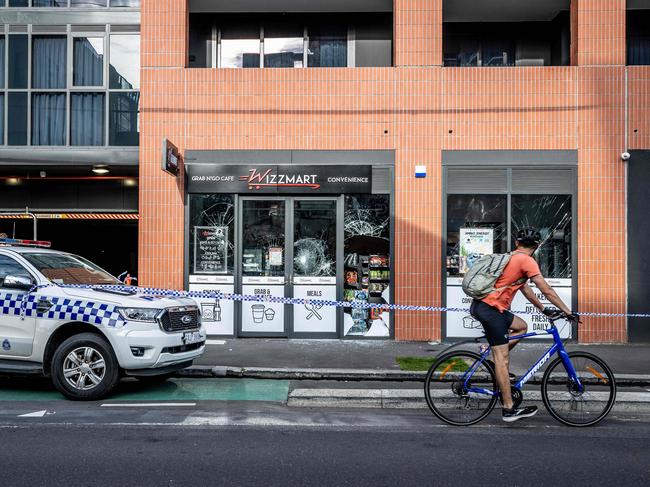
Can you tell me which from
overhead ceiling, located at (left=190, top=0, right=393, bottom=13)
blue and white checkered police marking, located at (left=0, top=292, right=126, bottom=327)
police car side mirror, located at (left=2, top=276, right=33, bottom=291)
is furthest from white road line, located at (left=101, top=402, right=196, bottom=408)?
overhead ceiling, located at (left=190, top=0, right=393, bottom=13)

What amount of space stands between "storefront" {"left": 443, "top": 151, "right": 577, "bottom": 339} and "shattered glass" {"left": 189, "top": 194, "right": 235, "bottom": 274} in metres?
4.02

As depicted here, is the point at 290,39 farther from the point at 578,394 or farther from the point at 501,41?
the point at 578,394

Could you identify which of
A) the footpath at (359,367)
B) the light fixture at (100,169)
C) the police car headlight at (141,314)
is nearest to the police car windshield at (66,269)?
the police car headlight at (141,314)

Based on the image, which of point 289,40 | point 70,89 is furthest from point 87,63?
point 289,40

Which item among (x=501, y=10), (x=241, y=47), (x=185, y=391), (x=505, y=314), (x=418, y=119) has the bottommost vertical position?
(x=185, y=391)

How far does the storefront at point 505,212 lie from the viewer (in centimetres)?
1141

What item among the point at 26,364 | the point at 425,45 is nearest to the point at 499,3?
the point at 425,45

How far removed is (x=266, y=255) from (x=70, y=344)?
508cm

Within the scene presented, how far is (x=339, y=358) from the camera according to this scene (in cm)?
962

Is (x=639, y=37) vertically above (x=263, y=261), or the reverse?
(x=639, y=37)

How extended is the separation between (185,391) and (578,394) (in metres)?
4.56

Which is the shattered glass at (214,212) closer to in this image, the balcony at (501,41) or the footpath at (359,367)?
the footpath at (359,367)

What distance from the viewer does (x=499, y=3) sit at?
12.0 metres

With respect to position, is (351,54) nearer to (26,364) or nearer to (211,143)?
(211,143)
